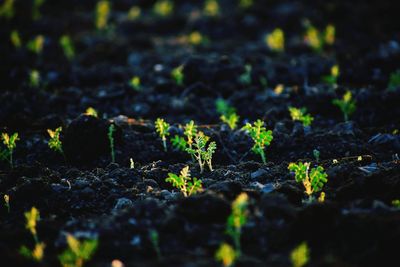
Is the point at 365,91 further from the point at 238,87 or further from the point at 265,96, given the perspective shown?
the point at 238,87

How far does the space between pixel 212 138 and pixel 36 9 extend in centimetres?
911

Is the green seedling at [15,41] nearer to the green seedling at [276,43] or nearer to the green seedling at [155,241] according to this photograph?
the green seedling at [276,43]

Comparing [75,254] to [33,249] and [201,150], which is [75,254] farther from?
[201,150]

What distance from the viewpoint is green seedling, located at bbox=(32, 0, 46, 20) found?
12170 millimetres

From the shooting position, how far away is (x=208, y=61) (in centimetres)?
820

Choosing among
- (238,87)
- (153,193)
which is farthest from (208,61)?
(153,193)

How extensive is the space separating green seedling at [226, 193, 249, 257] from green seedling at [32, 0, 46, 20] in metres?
10.6

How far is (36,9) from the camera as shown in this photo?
12.6 meters

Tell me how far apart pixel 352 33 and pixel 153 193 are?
7871mm

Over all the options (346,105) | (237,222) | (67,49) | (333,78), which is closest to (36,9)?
(67,49)

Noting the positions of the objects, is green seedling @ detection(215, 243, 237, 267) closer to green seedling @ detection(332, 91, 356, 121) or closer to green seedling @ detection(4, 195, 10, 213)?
green seedling @ detection(4, 195, 10, 213)

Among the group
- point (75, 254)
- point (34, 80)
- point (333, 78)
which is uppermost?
point (34, 80)

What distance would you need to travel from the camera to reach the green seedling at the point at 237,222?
3185 millimetres

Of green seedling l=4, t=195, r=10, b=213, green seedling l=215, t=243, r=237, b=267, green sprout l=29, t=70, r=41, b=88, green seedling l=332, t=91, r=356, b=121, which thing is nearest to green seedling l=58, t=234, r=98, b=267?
green seedling l=215, t=243, r=237, b=267
